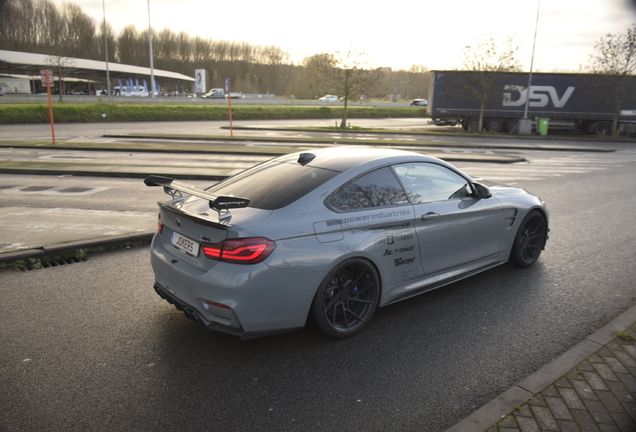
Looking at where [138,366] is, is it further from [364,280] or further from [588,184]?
[588,184]

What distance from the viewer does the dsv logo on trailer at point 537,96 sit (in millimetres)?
32375

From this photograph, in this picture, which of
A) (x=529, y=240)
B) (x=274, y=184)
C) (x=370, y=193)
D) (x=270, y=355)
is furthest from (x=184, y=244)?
(x=529, y=240)

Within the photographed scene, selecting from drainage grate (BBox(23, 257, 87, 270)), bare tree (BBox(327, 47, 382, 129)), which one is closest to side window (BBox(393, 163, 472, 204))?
drainage grate (BBox(23, 257, 87, 270))

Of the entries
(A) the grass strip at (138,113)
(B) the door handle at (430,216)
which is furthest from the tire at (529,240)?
(A) the grass strip at (138,113)

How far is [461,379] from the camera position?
3.37 metres

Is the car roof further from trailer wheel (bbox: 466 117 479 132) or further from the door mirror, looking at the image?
trailer wheel (bbox: 466 117 479 132)

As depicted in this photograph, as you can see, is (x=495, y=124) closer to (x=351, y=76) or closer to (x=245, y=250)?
(x=351, y=76)

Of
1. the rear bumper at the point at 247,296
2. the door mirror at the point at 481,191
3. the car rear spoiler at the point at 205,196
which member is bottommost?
the rear bumper at the point at 247,296

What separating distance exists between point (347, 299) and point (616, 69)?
3441cm

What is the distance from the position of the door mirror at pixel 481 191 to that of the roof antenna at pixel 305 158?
1702mm

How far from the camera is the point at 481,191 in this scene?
4.85 metres

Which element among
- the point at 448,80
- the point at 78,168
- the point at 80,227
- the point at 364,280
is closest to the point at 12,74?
the point at 448,80

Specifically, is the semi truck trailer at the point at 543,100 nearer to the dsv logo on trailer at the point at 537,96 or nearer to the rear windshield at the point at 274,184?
the dsv logo on trailer at the point at 537,96

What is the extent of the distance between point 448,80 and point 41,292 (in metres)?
32.4
